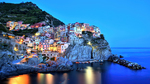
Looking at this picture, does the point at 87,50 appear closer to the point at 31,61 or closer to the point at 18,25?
the point at 31,61

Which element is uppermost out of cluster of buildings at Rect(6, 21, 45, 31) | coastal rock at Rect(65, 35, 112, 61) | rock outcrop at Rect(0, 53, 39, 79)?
cluster of buildings at Rect(6, 21, 45, 31)

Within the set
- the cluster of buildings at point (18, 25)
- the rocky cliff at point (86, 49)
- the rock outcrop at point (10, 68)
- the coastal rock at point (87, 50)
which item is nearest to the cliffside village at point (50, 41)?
the rocky cliff at point (86, 49)

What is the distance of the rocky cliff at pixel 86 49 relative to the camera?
4181 cm

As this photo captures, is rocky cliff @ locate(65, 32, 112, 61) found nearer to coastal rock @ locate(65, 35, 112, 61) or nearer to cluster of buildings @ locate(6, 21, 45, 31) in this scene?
coastal rock @ locate(65, 35, 112, 61)

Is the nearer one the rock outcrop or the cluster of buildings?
the rock outcrop

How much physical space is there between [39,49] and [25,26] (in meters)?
25.1

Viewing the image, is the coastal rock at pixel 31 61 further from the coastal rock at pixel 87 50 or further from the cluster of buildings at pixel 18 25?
the cluster of buildings at pixel 18 25

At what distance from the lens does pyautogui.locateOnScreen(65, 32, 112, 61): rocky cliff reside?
41812 mm

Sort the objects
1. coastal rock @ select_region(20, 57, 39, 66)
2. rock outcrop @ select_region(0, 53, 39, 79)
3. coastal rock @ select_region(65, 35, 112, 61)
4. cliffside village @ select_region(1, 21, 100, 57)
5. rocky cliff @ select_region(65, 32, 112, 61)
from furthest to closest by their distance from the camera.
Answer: rocky cliff @ select_region(65, 32, 112, 61)
coastal rock @ select_region(65, 35, 112, 61)
cliffside village @ select_region(1, 21, 100, 57)
coastal rock @ select_region(20, 57, 39, 66)
rock outcrop @ select_region(0, 53, 39, 79)

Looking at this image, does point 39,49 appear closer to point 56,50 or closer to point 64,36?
point 56,50

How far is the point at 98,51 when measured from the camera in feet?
152

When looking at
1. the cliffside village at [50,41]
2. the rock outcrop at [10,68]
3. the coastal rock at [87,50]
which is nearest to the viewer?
the rock outcrop at [10,68]

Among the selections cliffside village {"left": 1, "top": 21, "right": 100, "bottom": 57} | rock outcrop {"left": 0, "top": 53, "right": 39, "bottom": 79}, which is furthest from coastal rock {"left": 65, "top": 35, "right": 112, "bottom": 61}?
rock outcrop {"left": 0, "top": 53, "right": 39, "bottom": 79}

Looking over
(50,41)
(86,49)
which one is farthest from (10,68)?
(86,49)
